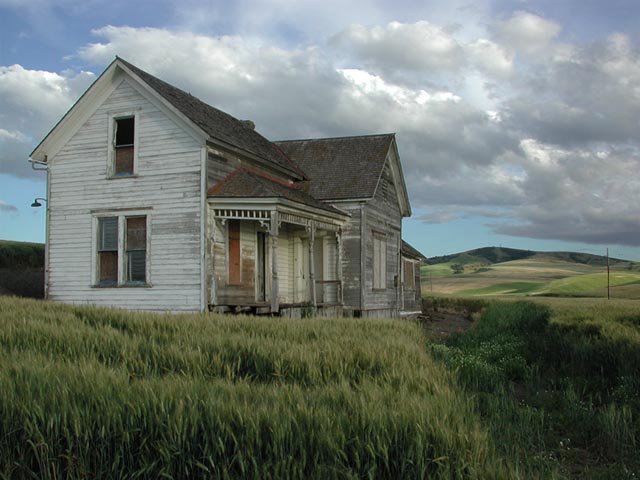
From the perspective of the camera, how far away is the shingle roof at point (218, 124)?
57.8ft

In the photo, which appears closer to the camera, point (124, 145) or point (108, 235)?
point (124, 145)

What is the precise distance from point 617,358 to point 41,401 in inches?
370

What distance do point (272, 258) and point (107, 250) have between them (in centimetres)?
500

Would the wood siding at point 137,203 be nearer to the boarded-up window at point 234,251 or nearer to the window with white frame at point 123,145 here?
the window with white frame at point 123,145

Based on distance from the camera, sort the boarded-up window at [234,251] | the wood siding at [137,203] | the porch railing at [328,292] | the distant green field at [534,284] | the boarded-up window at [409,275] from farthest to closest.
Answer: the distant green field at [534,284] < the boarded-up window at [409,275] < the porch railing at [328,292] < the boarded-up window at [234,251] < the wood siding at [137,203]

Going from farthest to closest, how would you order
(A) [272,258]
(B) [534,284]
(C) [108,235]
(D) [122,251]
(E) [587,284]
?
(B) [534,284] < (E) [587,284] < (C) [108,235] < (D) [122,251] < (A) [272,258]

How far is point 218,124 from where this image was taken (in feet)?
64.7

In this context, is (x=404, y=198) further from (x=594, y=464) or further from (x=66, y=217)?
Result: (x=594, y=464)

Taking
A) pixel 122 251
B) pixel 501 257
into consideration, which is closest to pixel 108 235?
pixel 122 251

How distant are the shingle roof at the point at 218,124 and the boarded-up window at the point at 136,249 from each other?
3.20m

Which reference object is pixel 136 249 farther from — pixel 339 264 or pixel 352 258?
pixel 352 258

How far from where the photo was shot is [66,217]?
61.4 ft

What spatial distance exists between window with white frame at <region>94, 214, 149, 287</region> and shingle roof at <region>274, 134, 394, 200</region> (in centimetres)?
710

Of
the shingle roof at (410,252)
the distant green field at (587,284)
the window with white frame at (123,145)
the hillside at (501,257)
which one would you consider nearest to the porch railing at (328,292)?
the window with white frame at (123,145)
